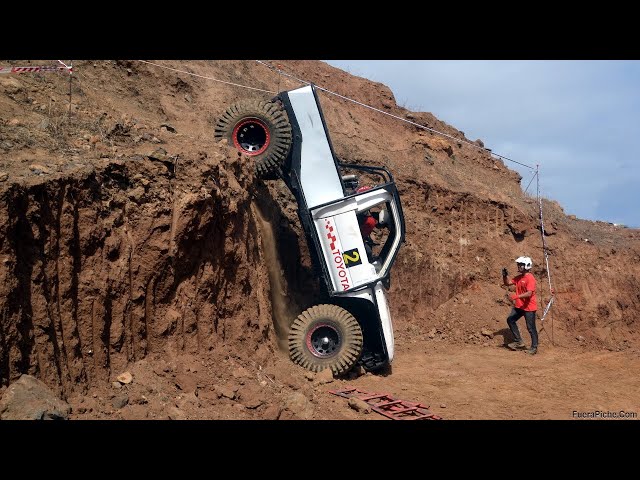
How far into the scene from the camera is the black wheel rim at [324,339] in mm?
9164

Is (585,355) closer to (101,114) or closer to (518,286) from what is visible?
(518,286)

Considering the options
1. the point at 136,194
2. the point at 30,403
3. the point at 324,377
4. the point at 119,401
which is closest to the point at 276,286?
the point at 324,377

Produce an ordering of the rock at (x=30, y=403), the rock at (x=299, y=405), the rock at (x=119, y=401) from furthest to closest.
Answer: the rock at (x=299, y=405), the rock at (x=119, y=401), the rock at (x=30, y=403)

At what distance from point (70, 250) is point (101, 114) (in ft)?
9.85

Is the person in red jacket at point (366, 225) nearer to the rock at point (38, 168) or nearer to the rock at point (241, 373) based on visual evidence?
the rock at point (241, 373)

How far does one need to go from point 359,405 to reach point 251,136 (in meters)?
4.26

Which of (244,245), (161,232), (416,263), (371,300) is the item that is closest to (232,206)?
(244,245)

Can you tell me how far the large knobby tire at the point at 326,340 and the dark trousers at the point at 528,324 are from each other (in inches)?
154

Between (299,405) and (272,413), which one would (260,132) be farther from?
(272,413)

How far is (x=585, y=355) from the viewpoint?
1191cm

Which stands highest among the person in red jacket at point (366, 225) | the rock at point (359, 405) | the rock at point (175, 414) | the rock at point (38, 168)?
the rock at point (38, 168)

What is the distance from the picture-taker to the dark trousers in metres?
11.5

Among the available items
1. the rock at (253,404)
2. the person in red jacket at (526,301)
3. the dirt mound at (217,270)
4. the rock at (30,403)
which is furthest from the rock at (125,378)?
the person in red jacket at (526,301)

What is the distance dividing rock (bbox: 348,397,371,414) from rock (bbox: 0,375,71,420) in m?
3.57
